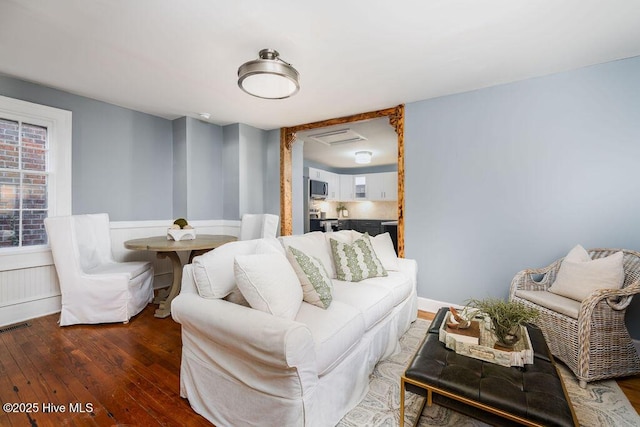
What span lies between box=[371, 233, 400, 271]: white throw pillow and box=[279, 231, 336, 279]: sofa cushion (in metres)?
0.58

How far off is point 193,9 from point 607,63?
→ 3483mm

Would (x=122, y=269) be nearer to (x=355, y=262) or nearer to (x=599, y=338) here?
(x=355, y=262)

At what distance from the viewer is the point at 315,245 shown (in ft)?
8.62

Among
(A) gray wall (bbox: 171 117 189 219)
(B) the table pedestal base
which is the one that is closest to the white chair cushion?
(B) the table pedestal base

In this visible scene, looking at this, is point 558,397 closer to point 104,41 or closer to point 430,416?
point 430,416

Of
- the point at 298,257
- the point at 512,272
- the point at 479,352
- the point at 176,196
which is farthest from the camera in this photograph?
the point at 176,196

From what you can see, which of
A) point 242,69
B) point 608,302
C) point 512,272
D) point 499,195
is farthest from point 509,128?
point 242,69

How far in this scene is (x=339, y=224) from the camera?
26.5 feet

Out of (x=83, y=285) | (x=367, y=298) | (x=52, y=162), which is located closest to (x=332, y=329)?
(x=367, y=298)

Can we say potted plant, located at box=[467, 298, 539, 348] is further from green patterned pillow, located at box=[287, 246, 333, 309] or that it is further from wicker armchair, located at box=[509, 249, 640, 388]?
green patterned pillow, located at box=[287, 246, 333, 309]

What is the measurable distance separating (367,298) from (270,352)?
1015 millimetres

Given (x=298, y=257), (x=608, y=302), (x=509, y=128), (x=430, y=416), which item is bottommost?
(x=430, y=416)

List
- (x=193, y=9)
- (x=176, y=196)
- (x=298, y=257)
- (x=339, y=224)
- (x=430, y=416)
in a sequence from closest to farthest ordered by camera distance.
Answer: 1. (x=430, y=416)
2. (x=193, y=9)
3. (x=298, y=257)
4. (x=176, y=196)
5. (x=339, y=224)

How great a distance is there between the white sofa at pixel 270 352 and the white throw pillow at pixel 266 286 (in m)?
0.07
